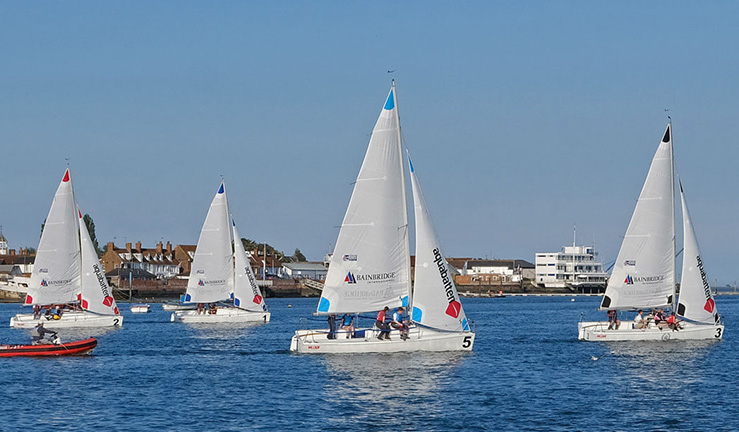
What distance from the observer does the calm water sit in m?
35.2

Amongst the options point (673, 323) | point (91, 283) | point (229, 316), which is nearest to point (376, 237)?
point (673, 323)

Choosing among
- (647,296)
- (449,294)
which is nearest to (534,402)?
(449,294)

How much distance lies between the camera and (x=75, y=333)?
241ft

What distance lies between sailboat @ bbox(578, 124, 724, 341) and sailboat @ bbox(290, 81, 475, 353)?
43.9ft

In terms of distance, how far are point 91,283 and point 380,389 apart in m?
39.8

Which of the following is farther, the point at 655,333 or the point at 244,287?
the point at 244,287

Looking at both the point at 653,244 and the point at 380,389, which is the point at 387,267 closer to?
the point at 380,389

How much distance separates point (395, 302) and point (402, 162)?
6271mm

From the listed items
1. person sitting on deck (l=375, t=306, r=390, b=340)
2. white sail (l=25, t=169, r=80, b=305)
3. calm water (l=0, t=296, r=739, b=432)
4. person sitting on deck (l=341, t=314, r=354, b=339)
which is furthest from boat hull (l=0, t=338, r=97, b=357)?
A: white sail (l=25, t=169, r=80, b=305)

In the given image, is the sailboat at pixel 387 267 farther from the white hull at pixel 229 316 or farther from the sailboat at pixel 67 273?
the white hull at pixel 229 316

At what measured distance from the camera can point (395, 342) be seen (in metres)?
49.8

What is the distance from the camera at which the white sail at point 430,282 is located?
49938 millimetres

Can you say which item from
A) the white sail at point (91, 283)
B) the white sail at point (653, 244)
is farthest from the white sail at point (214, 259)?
the white sail at point (653, 244)

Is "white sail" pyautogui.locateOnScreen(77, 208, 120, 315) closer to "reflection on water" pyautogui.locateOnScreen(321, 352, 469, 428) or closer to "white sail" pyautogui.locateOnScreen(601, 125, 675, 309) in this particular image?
"reflection on water" pyautogui.locateOnScreen(321, 352, 469, 428)
